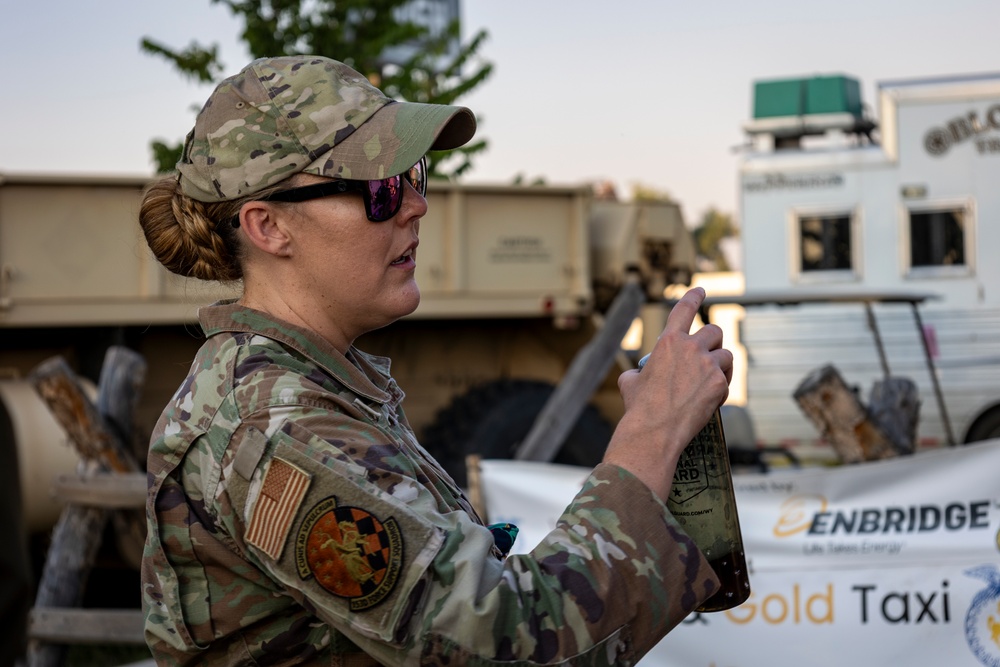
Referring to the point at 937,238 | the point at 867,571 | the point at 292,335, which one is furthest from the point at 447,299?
the point at 937,238

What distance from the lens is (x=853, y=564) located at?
4344 mm

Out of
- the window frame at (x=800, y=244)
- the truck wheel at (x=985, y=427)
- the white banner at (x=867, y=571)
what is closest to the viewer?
the white banner at (x=867, y=571)

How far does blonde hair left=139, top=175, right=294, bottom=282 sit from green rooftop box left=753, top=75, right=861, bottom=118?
1230cm

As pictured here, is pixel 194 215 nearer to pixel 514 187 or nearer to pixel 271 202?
pixel 271 202

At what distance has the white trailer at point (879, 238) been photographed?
40.5 feet

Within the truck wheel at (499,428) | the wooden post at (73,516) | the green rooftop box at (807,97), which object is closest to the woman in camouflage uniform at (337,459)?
the wooden post at (73,516)

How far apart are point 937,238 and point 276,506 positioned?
40.7 feet

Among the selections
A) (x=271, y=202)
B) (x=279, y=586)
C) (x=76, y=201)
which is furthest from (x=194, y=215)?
(x=76, y=201)

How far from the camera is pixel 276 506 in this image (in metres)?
1.45

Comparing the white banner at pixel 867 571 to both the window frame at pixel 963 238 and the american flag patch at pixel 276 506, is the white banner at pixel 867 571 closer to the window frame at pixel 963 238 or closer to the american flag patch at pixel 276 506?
the american flag patch at pixel 276 506

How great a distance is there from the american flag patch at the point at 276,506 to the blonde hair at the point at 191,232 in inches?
17.5

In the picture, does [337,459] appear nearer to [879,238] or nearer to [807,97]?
[879,238]

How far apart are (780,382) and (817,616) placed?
8.81m

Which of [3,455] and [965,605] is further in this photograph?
[965,605]
